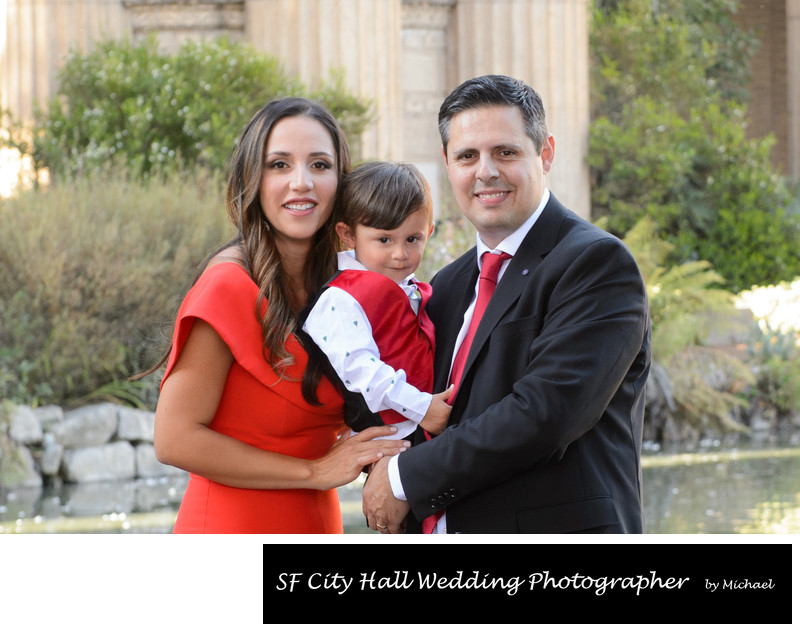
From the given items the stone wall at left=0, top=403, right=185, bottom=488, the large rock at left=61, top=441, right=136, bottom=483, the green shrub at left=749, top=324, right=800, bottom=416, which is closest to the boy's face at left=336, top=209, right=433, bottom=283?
the stone wall at left=0, top=403, right=185, bottom=488

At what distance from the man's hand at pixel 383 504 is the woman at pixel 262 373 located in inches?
4.0

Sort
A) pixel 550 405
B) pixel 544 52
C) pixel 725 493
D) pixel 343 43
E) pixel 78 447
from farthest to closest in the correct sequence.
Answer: pixel 544 52 < pixel 343 43 < pixel 78 447 < pixel 725 493 < pixel 550 405

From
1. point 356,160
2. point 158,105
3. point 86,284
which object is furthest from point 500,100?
point 158,105

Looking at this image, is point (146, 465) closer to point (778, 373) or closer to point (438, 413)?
point (438, 413)

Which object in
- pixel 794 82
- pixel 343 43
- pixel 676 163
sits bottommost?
pixel 676 163

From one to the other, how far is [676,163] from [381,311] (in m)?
13.1

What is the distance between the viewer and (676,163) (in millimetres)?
15211

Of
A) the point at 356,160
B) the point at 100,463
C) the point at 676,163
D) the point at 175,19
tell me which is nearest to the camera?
the point at 100,463

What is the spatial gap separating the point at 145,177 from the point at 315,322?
8.82 meters

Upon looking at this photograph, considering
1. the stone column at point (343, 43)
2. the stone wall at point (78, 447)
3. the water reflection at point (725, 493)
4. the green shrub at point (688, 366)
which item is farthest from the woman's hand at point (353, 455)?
the stone column at point (343, 43)

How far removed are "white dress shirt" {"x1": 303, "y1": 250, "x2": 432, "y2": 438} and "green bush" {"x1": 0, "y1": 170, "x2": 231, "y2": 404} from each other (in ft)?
18.5

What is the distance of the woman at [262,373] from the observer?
9.14 feet

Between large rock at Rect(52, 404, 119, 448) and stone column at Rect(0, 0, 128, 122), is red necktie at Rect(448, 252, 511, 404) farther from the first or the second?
stone column at Rect(0, 0, 128, 122)

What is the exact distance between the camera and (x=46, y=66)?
540 inches
